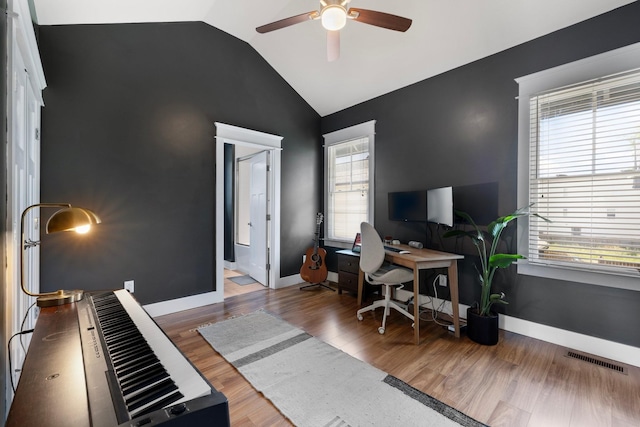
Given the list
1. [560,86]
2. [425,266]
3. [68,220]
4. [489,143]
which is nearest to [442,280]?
[425,266]

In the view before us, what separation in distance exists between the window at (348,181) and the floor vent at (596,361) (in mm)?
2358

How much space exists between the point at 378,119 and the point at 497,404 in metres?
3.21

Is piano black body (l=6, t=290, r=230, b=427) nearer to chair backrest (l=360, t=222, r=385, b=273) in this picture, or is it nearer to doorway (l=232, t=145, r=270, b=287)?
chair backrest (l=360, t=222, r=385, b=273)

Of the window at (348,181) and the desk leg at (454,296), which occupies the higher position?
the window at (348,181)

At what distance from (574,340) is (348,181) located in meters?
2.97

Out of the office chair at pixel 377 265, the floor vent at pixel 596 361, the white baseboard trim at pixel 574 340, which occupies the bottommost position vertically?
the floor vent at pixel 596 361

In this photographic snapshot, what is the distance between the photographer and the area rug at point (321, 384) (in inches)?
62.9

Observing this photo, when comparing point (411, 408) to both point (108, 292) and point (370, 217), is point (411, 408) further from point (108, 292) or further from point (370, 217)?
point (370, 217)

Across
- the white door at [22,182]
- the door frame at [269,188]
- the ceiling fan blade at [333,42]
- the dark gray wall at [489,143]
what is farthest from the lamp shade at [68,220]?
the dark gray wall at [489,143]

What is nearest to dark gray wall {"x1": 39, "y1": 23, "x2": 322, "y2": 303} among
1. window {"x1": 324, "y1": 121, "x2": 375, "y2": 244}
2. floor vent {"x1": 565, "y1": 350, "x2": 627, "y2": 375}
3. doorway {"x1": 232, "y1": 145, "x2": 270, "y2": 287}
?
doorway {"x1": 232, "y1": 145, "x2": 270, "y2": 287}

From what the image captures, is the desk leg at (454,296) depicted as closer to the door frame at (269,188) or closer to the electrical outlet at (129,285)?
the door frame at (269,188)

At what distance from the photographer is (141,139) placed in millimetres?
2920

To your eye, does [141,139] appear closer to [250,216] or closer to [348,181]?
[250,216]

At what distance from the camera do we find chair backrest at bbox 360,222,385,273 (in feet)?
8.95
